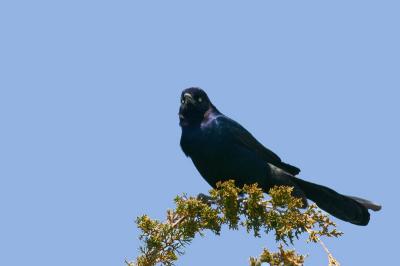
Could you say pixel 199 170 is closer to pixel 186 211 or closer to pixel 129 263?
pixel 186 211

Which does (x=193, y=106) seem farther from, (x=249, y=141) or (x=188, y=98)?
(x=249, y=141)

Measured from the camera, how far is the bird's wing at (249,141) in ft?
25.3

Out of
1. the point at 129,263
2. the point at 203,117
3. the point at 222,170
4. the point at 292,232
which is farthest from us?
the point at 203,117

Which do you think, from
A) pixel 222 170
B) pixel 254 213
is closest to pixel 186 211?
pixel 254 213

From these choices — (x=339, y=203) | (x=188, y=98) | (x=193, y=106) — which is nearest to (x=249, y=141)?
(x=193, y=106)

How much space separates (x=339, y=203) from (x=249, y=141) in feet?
3.73

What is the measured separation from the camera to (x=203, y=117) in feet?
26.3

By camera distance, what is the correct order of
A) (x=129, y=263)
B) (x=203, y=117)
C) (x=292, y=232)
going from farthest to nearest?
(x=203, y=117), (x=292, y=232), (x=129, y=263)

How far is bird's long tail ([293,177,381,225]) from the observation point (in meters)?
7.32

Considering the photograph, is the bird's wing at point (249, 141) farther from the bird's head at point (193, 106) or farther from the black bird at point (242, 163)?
the bird's head at point (193, 106)

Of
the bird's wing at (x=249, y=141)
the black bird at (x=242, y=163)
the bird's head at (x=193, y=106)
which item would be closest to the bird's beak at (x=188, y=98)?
the bird's head at (x=193, y=106)

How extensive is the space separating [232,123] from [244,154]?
448 mm

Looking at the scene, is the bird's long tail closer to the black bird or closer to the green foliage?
the black bird

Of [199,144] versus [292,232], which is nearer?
[292,232]
